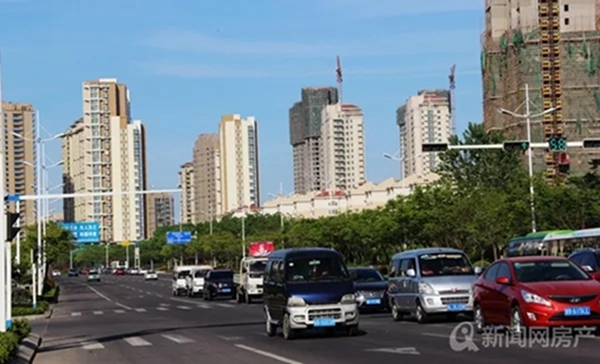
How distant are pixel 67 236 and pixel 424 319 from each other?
66979 mm

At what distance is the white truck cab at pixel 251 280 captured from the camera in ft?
166

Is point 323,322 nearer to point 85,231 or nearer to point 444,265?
point 444,265

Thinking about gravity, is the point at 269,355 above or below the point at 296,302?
below

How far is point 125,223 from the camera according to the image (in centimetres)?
19638

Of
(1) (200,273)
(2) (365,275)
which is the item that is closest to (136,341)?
(2) (365,275)

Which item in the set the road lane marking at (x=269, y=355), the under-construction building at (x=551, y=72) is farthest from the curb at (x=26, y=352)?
the under-construction building at (x=551, y=72)

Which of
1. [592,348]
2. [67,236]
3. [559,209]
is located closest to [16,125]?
[67,236]

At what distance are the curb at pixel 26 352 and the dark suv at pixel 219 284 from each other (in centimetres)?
3103

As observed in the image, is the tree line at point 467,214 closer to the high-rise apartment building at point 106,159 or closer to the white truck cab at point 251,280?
the white truck cab at point 251,280

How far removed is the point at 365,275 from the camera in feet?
123

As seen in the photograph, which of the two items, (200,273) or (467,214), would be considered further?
(467,214)

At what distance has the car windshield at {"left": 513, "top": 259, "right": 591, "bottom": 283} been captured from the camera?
20.5 metres

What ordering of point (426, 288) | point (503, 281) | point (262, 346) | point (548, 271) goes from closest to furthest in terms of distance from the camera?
point (503, 281) < point (548, 271) < point (262, 346) < point (426, 288)

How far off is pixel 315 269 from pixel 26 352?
20.6ft
